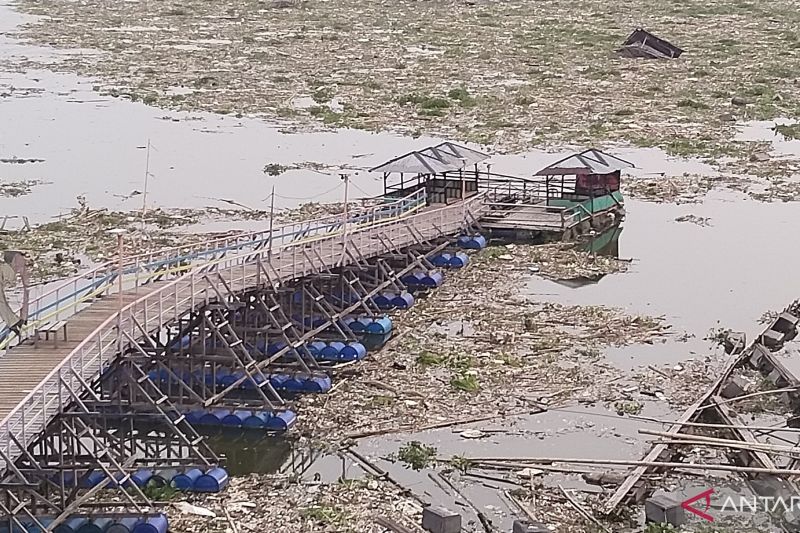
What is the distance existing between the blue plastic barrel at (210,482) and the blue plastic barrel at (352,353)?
21.1ft

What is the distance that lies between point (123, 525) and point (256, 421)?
4.60 m

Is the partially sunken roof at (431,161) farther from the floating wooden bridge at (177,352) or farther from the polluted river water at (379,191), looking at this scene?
the polluted river water at (379,191)

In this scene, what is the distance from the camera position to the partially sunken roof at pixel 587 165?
116 feet

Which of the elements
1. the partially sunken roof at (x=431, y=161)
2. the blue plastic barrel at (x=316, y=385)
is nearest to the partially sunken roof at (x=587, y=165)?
the partially sunken roof at (x=431, y=161)

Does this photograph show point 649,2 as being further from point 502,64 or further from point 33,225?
point 33,225

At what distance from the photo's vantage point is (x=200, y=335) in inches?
834

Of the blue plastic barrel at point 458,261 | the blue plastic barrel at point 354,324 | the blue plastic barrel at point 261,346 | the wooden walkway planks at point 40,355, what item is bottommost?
the blue plastic barrel at point 458,261

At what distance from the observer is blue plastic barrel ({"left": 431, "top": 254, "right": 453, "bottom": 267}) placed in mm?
32156

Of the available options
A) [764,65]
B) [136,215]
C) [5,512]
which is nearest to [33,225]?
[136,215]

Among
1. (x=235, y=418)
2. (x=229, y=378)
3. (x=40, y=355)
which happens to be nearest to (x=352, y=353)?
(x=229, y=378)

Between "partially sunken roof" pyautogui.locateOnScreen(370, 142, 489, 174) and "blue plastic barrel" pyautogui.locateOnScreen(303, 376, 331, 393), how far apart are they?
33.4 feet

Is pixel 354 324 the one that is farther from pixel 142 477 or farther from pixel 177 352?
pixel 142 477

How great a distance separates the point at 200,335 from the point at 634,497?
8018 mm

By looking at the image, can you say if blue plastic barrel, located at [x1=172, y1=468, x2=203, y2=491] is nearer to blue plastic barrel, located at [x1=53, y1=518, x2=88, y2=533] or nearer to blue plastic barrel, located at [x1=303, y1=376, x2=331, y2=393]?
blue plastic barrel, located at [x1=53, y1=518, x2=88, y2=533]
